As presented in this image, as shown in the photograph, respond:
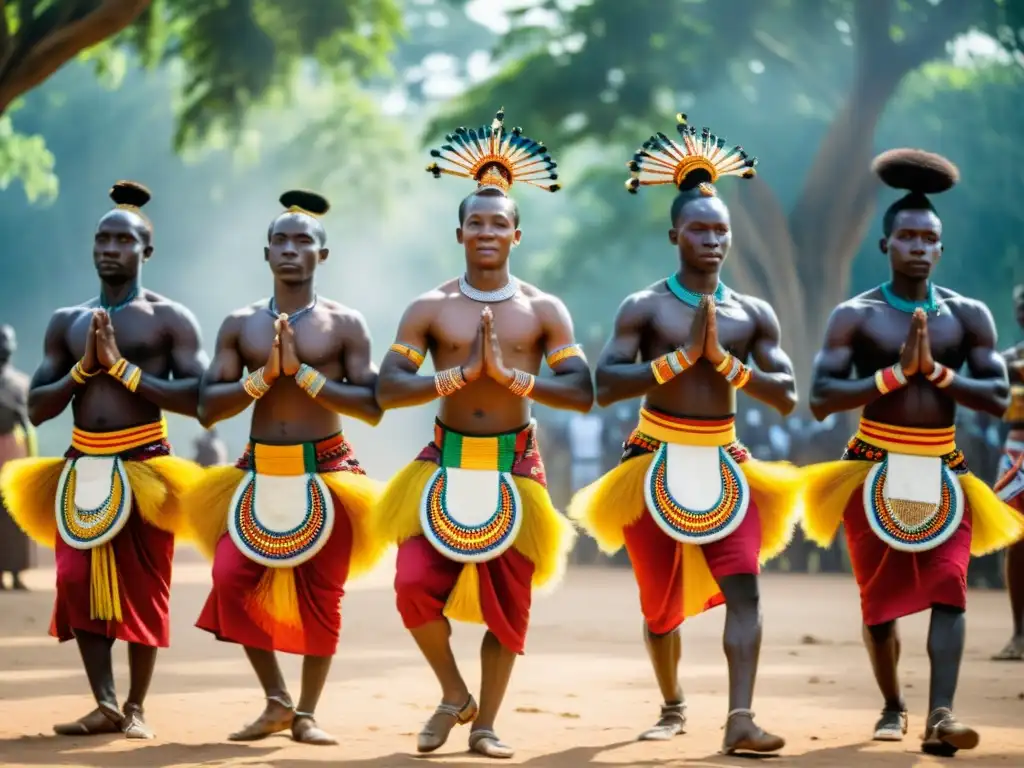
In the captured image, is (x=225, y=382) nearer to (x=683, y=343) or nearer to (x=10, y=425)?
(x=683, y=343)

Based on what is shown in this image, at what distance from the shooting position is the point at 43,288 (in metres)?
51.8

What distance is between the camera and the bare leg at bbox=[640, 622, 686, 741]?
7965mm

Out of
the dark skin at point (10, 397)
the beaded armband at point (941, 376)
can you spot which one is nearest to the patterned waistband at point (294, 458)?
the beaded armband at point (941, 376)

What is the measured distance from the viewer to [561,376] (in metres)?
7.58

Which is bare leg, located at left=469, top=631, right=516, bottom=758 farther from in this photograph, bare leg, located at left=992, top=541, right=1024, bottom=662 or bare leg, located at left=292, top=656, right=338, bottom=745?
bare leg, located at left=992, top=541, right=1024, bottom=662

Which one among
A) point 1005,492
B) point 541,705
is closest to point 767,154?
point 1005,492

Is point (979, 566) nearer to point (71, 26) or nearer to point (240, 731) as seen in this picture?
point (71, 26)

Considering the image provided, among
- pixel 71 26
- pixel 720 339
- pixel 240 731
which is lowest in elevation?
pixel 240 731

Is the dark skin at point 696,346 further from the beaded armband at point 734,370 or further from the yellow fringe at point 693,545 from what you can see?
the yellow fringe at point 693,545

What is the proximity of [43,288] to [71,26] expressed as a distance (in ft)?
128

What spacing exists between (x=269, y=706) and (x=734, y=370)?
251 centimetres

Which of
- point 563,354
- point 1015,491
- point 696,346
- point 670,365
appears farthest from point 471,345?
point 1015,491

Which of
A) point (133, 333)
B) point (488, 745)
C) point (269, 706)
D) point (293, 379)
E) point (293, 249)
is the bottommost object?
point (488, 745)

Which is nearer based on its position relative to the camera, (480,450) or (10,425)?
(480,450)
